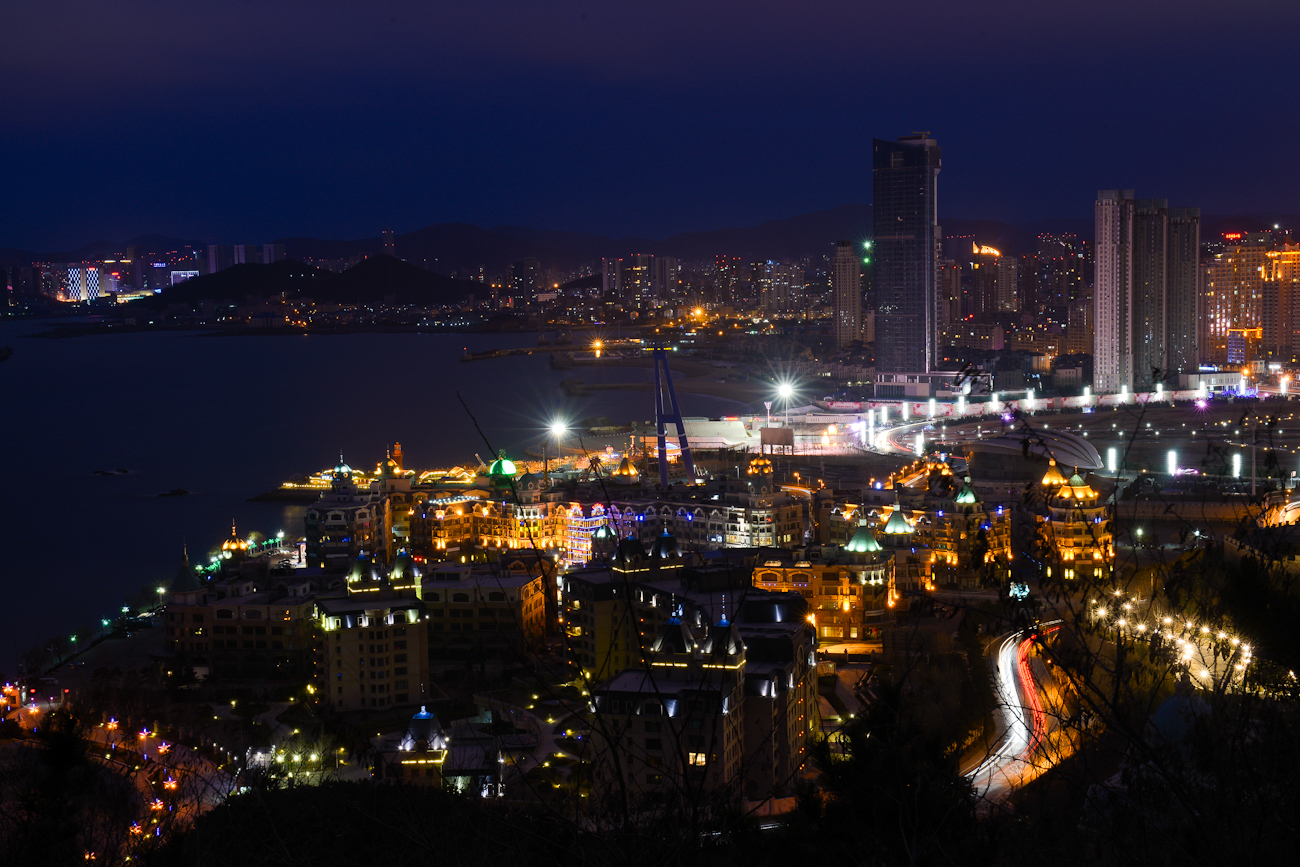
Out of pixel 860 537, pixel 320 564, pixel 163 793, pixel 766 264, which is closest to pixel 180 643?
pixel 320 564

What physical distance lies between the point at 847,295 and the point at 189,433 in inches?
676

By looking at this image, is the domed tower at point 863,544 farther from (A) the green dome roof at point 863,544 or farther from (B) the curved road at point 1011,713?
(B) the curved road at point 1011,713

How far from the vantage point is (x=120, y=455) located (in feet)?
47.1

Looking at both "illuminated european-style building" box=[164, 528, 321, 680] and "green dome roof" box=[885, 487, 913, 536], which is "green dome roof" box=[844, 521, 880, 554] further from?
"illuminated european-style building" box=[164, 528, 321, 680]

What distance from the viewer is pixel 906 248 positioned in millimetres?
21344

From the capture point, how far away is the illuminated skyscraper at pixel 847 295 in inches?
1160

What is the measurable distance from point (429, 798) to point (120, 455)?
12477 millimetres

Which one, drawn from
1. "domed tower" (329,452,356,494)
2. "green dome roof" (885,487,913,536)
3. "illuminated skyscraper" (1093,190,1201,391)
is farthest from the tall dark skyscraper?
"green dome roof" (885,487,913,536)

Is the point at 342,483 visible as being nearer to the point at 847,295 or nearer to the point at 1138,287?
the point at 1138,287

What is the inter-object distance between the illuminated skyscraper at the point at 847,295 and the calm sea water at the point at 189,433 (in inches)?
213

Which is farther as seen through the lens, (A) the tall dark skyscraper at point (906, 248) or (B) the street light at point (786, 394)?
(A) the tall dark skyscraper at point (906, 248)

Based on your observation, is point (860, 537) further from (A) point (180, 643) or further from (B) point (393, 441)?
(B) point (393, 441)

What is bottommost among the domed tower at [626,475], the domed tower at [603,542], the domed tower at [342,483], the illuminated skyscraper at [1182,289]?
the domed tower at [603,542]

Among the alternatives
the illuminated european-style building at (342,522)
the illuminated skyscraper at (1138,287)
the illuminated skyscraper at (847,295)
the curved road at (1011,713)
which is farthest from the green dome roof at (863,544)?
the illuminated skyscraper at (847,295)
